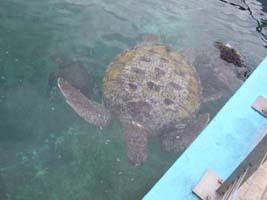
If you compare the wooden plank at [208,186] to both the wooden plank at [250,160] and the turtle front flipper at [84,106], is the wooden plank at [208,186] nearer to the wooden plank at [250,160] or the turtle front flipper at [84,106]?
the wooden plank at [250,160]

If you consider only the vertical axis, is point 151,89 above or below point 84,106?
above

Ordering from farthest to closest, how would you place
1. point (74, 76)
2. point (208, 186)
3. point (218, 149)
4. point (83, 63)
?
point (83, 63), point (74, 76), point (218, 149), point (208, 186)

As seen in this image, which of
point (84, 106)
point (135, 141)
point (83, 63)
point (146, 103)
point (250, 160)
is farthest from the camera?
point (83, 63)

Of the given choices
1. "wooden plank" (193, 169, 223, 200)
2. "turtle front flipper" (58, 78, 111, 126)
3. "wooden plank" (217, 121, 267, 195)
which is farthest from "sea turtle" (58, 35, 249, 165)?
"wooden plank" (217, 121, 267, 195)

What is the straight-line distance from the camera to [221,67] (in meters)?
5.45

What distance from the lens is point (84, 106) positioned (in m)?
4.34

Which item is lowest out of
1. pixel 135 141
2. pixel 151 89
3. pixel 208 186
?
pixel 135 141

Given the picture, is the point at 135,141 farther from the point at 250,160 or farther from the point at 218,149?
the point at 250,160

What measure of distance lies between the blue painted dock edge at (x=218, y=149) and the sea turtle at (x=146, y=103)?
91cm

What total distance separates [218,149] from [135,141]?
118 centimetres

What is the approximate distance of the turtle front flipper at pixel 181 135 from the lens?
4090mm

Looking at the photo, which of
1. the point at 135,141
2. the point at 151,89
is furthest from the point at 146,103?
the point at 135,141

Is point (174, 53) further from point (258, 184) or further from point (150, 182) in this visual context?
point (258, 184)

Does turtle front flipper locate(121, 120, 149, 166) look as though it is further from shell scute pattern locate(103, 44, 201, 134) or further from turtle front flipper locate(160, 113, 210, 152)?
turtle front flipper locate(160, 113, 210, 152)
